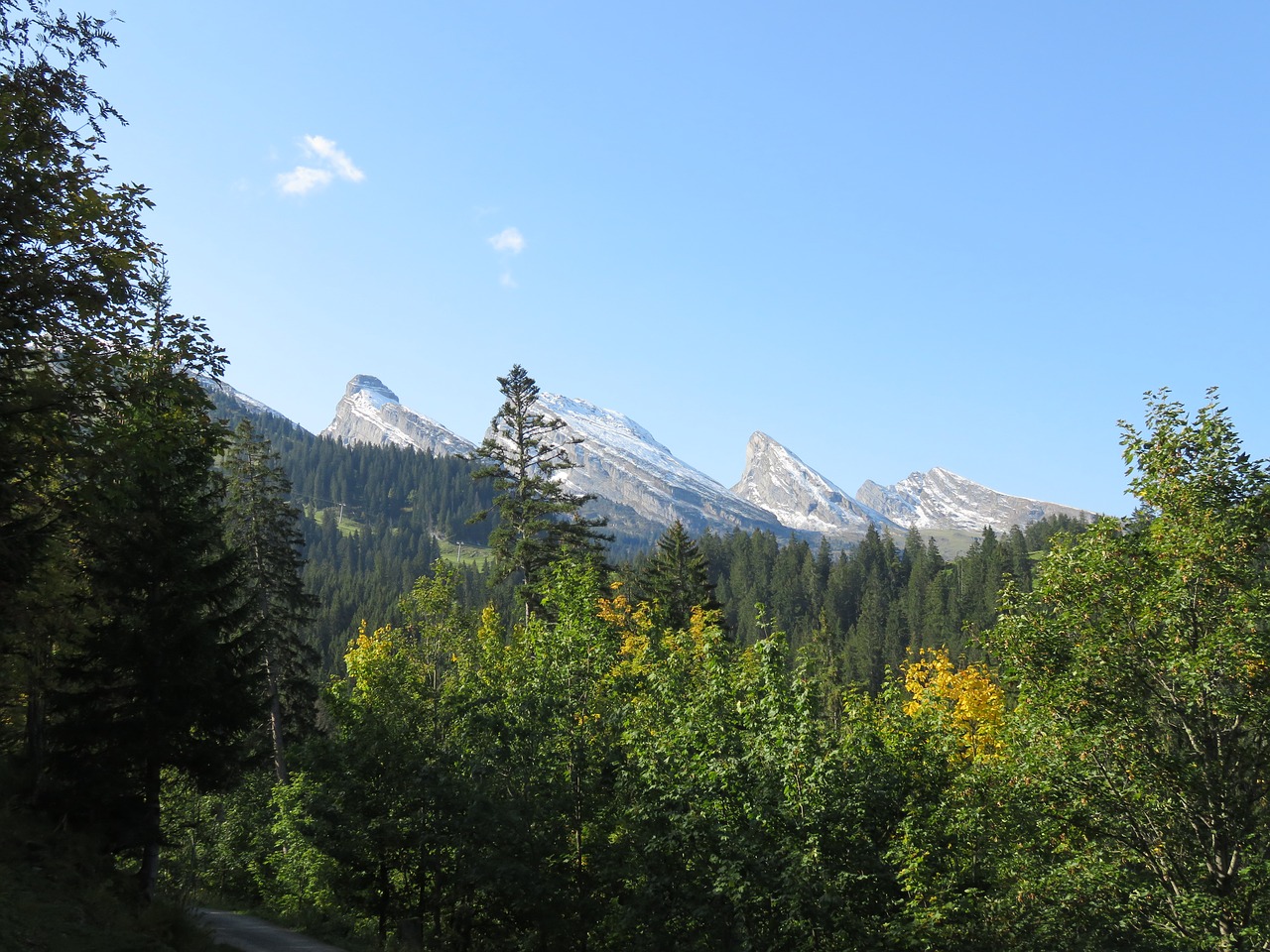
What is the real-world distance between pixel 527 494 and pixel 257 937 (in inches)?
680

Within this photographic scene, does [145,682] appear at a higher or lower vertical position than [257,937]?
higher

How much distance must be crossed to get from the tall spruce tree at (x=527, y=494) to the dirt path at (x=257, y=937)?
1293 centimetres

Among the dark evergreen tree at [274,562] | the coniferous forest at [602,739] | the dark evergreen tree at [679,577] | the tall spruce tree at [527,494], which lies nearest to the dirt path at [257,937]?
the coniferous forest at [602,739]

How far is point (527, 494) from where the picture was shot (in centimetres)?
3366

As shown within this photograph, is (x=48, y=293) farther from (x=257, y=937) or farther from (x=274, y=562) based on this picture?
(x=274, y=562)

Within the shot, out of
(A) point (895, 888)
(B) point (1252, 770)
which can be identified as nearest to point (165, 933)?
(A) point (895, 888)

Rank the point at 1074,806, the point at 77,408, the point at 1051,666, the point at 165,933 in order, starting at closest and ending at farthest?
the point at 77,408
the point at 165,933
the point at 1074,806
the point at 1051,666

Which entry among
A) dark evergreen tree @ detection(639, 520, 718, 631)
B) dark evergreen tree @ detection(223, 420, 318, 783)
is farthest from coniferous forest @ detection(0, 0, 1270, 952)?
dark evergreen tree @ detection(639, 520, 718, 631)

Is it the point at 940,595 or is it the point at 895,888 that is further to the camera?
the point at 940,595

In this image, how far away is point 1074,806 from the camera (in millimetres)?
15445

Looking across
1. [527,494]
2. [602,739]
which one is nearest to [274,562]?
[527,494]

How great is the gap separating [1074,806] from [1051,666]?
94.9 inches

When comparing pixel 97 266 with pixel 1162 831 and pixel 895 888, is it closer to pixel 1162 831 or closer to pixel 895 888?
pixel 895 888

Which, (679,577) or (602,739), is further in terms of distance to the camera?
(679,577)
